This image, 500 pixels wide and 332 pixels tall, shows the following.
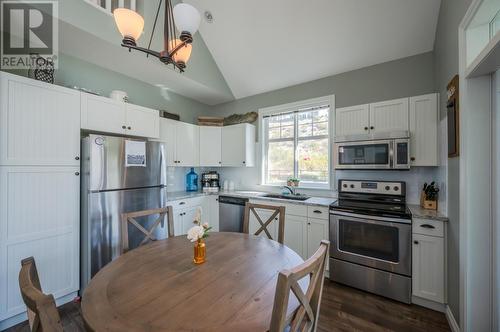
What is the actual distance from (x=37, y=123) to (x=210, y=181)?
242cm

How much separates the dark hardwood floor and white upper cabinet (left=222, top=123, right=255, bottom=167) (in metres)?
2.25

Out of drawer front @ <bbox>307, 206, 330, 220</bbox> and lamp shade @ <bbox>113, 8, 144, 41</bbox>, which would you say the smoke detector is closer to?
lamp shade @ <bbox>113, 8, 144, 41</bbox>

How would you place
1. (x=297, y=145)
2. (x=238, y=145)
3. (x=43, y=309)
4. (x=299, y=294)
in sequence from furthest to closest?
(x=238, y=145), (x=297, y=145), (x=299, y=294), (x=43, y=309)

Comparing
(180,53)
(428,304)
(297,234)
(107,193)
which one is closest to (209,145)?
(107,193)

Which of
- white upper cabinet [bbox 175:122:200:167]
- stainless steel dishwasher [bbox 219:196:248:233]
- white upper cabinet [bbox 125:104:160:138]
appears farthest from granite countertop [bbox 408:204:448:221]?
white upper cabinet [bbox 125:104:160:138]

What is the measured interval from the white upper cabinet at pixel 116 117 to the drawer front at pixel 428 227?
10.5 ft

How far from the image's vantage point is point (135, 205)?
2381 millimetres

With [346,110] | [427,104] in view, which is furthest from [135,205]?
[427,104]

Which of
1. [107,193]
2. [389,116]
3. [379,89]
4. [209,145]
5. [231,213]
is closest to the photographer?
[107,193]

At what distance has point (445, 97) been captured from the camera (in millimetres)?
2006

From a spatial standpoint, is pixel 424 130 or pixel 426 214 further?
pixel 424 130

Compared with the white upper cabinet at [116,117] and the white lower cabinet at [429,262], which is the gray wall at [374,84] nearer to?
the white lower cabinet at [429,262]

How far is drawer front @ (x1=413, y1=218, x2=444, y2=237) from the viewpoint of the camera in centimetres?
194

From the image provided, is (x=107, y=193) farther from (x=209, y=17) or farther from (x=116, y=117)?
(x=209, y=17)
